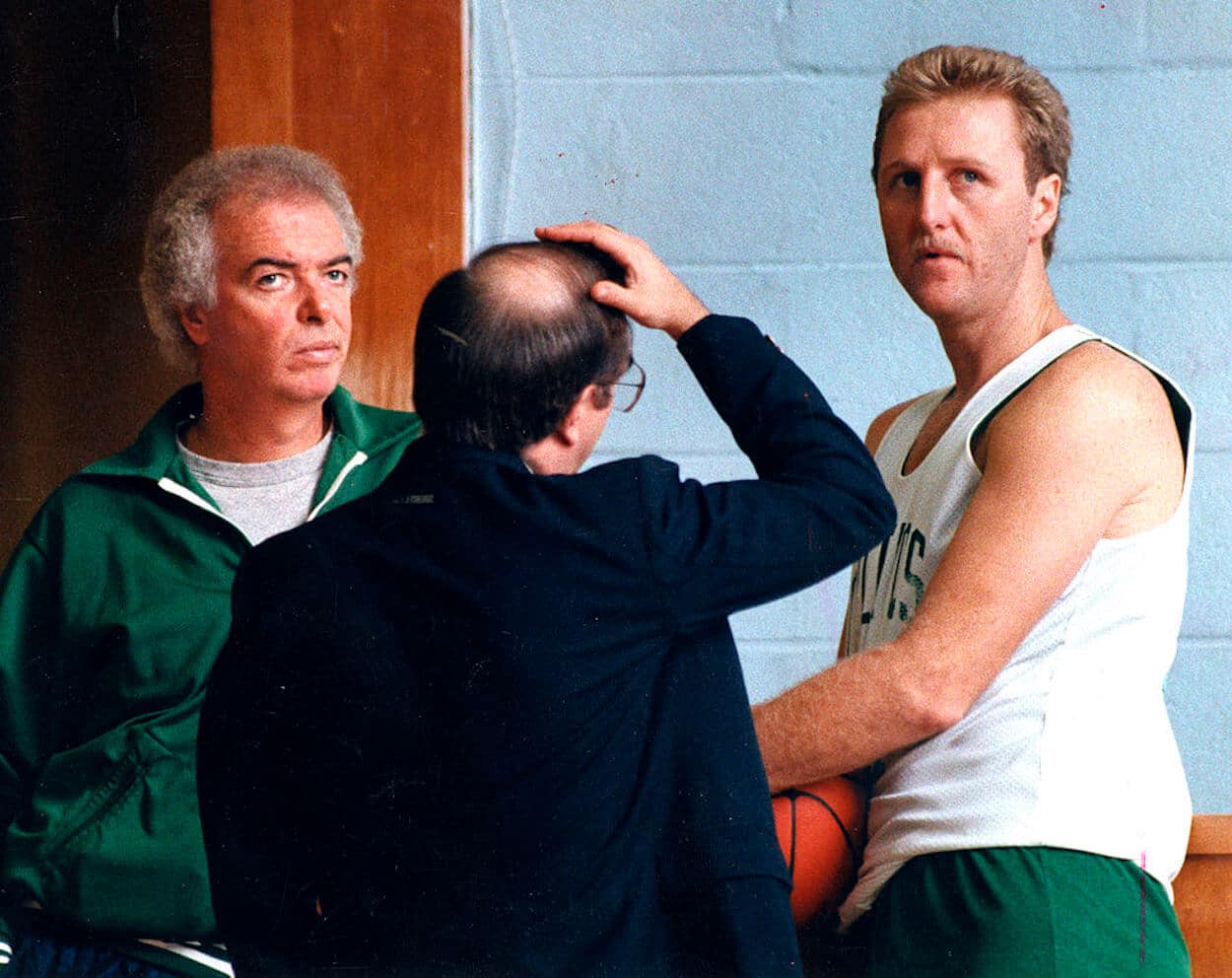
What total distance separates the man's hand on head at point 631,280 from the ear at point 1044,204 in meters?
0.41

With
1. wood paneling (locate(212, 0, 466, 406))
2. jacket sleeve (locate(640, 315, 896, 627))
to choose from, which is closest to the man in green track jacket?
wood paneling (locate(212, 0, 466, 406))

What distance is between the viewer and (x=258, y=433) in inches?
47.8

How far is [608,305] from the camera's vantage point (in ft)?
2.69

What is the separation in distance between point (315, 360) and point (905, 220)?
0.51 meters

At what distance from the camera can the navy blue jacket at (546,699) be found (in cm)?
78

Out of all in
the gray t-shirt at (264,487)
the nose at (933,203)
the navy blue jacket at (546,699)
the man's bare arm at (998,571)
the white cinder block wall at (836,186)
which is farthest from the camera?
the white cinder block wall at (836,186)

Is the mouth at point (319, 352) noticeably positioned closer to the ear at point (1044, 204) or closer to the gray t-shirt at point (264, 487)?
the gray t-shirt at point (264, 487)

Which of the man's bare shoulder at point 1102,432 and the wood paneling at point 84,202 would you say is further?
the wood paneling at point 84,202

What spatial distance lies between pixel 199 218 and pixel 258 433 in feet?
0.64

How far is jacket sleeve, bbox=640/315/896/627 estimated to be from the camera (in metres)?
0.78

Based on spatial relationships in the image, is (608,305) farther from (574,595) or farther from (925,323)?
(925,323)

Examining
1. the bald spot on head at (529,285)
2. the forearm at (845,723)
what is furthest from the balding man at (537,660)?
the forearm at (845,723)

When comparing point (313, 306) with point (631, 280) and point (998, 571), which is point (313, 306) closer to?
point (631, 280)

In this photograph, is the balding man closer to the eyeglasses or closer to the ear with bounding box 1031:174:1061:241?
the eyeglasses
